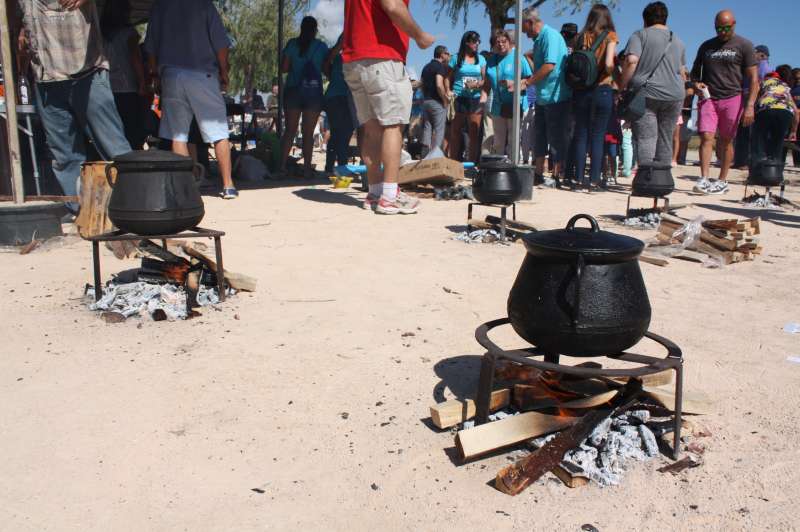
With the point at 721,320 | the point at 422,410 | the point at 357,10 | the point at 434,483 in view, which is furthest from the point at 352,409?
the point at 357,10

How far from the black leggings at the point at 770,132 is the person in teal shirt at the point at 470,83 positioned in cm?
372

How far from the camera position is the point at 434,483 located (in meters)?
2.05

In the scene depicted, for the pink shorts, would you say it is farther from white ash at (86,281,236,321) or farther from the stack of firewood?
white ash at (86,281,236,321)

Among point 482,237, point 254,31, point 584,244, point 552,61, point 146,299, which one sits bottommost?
point 146,299

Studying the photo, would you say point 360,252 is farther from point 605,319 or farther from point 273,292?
point 605,319

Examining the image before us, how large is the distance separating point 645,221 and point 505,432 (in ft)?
15.2

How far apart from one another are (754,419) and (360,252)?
A: 9.91 feet

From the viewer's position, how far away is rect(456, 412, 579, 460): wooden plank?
207cm

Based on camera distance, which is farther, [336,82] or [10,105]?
Answer: [336,82]

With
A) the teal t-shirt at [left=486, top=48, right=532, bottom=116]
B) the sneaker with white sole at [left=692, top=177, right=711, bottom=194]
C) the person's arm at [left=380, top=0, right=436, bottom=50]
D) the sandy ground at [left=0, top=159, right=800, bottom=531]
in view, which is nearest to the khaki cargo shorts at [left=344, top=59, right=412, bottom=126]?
the person's arm at [left=380, top=0, right=436, bottom=50]

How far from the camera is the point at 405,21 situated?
18.7 feet

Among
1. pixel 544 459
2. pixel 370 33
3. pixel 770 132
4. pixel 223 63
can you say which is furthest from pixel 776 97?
pixel 544 459

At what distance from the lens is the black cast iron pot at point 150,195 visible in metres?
3.44

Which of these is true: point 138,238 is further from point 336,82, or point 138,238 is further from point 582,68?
point 582,68
